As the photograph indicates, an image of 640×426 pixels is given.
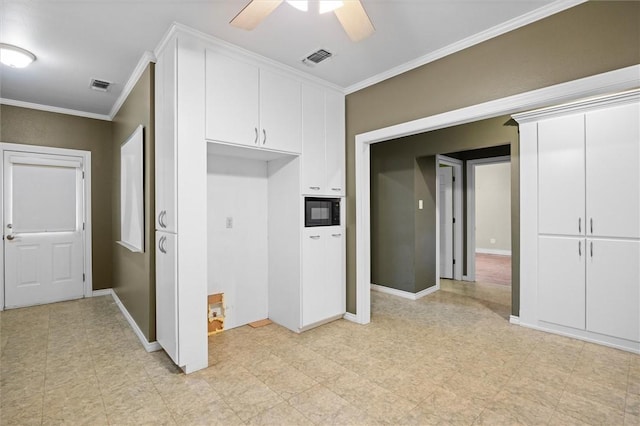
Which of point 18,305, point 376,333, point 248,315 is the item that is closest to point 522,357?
point 376,333

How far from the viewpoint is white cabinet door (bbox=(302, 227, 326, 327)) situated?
327 cm

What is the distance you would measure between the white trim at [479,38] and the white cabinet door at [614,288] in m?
2.09

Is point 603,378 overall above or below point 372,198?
below

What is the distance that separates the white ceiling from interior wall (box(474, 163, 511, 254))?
7053 mm

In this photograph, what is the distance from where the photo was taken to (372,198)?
514 cm

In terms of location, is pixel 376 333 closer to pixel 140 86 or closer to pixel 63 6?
pixel 140 86

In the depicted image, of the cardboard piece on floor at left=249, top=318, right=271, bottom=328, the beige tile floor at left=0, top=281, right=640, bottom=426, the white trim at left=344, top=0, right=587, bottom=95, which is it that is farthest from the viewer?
the cardboard piece on floor at left=249, top=318, right=271, bottom=328

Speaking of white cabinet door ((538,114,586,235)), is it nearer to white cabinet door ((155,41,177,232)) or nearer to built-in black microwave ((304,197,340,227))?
built-in black microwave ((304,197,340,227))

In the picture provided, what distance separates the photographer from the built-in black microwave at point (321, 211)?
3311mm

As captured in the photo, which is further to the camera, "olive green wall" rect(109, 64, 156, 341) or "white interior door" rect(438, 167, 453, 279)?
"white interior door" rect(438, 167, 453, 279)

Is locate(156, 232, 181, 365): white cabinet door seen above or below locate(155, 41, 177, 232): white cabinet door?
below

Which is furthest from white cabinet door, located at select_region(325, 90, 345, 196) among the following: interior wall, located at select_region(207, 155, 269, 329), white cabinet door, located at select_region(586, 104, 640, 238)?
white cabinet door, located at select_region(586, 104, 640, 238)

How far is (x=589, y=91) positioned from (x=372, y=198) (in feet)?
10.6

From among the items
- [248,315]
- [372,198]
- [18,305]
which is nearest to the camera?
[248,315]
